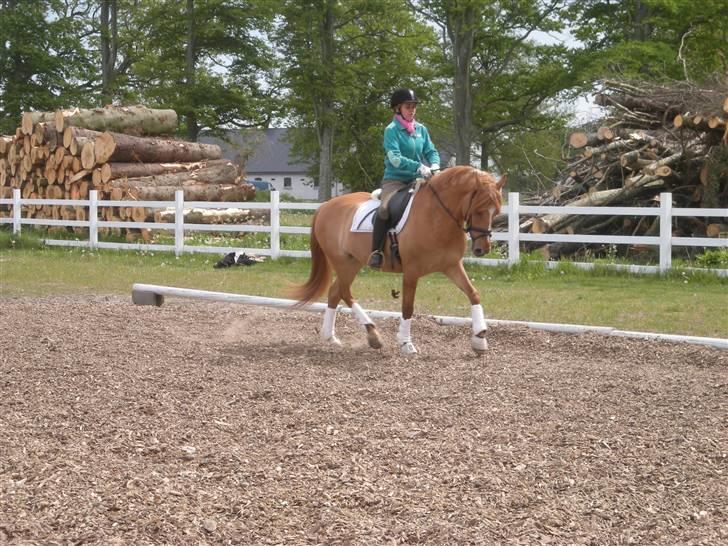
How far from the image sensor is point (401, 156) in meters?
8.39

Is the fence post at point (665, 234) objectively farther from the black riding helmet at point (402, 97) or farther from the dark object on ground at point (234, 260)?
the dark object on ground at point (234, 260)

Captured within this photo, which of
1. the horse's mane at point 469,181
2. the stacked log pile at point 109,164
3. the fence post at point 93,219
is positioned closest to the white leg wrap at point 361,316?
the horse's mane at point 469,181

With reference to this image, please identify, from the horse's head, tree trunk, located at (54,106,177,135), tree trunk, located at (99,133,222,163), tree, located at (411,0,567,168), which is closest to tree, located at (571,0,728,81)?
tree, located at (411,0,567,168)

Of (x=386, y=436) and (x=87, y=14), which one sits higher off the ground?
(x=87, y=14)

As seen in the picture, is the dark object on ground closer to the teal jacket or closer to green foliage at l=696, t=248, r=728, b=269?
green foliage at l=696, t=248, r=728, b=269

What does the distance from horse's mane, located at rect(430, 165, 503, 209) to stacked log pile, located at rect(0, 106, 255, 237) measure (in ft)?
44.5

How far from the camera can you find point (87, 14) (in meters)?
46.2

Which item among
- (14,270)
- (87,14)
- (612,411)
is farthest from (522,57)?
(612,411)

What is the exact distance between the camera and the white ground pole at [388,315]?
332 inches

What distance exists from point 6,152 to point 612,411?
22251mm

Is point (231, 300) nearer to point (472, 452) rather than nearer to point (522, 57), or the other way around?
point (472, 452)

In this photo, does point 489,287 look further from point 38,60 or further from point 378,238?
point 38,60

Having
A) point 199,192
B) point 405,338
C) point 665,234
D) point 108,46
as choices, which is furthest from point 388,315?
point 108,46

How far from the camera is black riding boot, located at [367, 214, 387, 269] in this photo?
335 inches
